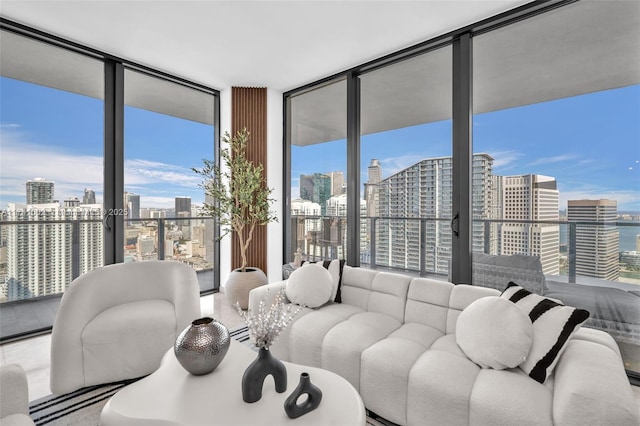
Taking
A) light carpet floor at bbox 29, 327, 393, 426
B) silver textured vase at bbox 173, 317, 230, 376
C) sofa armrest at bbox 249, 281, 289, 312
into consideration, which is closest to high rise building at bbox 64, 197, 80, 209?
light carpet floor at bbox 29, 327, 393, 426

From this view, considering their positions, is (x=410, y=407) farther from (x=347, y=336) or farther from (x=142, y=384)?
(x=142, y=384)

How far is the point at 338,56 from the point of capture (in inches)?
128

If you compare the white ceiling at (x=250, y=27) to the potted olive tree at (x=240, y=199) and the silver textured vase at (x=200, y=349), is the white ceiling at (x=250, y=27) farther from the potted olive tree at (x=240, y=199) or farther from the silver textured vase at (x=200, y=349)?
the silver textured vase at (x=200, y=349)

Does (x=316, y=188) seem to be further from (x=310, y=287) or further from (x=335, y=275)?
(x=310, y=287)

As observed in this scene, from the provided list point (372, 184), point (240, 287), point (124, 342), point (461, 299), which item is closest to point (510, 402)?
point (461, 299)

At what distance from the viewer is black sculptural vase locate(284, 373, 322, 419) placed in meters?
1.22

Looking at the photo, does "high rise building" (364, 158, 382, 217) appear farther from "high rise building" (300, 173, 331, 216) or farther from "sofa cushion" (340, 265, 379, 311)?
"sofa cushion" (340, 265, 379, 311)

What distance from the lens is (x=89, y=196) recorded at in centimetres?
332

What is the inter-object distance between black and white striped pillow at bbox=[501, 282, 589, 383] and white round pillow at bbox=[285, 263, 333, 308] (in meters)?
1.41

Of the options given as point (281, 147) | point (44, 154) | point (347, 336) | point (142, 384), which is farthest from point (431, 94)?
point (44, 154)

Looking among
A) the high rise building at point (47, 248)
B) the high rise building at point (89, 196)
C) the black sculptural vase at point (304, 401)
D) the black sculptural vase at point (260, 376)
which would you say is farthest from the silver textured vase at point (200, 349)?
the high rise building at point (89, 196)

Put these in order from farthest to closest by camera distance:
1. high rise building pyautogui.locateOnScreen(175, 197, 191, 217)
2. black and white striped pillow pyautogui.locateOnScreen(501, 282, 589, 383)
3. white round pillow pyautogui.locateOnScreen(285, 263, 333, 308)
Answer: high rise building pyautogui.locateOnScreen(175, 197, 191, 217) → white round pillow pyautogui.locateOnScreen(285, 263, 333, 308) → black and white striped pillow pyautogui.locateOnScreen(501, 282, 589, 383)

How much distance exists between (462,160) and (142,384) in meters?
2.81

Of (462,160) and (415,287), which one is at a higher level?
(462,160)
